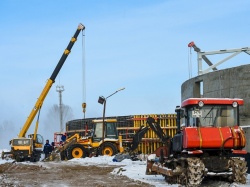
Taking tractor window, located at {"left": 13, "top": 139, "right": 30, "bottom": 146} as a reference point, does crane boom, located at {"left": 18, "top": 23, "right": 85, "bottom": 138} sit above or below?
above

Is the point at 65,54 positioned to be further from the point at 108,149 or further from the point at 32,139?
the point at 108,149

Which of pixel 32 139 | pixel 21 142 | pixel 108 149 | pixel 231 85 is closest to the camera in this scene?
pixel 231 85

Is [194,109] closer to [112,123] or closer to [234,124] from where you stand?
[234,124]

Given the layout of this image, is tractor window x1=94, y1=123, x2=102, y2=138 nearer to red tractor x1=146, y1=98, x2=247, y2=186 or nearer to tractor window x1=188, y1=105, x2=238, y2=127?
red tractor x1=146, y1=98, x2=247, y2=186

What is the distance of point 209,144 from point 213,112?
1.08 metres

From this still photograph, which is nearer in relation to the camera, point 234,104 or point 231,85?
point 234,104

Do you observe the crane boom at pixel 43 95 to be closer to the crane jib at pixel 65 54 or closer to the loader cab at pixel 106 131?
the crane jib at pixel 65 54

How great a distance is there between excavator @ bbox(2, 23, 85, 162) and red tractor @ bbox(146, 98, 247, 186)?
22837 millimetres

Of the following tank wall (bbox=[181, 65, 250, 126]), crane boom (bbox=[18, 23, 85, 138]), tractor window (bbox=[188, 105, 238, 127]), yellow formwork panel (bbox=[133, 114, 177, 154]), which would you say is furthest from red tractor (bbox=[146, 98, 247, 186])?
crane boom (bbox=[18, 23, 85, 138])

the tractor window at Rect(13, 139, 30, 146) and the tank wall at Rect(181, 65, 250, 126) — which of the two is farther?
the tractor window at Rect(13, 139, 30, 146)

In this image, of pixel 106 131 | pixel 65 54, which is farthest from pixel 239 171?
pixel 65 54

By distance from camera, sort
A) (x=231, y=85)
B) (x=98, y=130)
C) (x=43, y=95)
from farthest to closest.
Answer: (x=43, y=95) → (x=98, y=130) → (x=231, y=85)

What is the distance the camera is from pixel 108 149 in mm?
34031

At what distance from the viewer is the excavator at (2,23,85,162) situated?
36.0 meters
